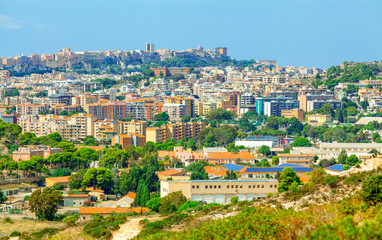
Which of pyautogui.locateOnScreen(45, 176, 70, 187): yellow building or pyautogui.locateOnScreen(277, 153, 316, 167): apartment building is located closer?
pyautogui.locateOnScreen(45, 176, 70, 187): yellow building

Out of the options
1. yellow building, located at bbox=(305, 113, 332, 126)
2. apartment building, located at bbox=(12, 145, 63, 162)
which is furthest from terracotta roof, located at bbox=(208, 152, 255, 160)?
yellow building, located at bbox=(305, 113, 332, 126)

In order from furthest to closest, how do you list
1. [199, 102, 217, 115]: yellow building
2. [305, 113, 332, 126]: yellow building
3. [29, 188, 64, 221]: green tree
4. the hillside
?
1. the hillside
2. [199, 102, 217, 115]: yellow building
3. [305, 113, 332, 126]: yellow building
4. [29, 188, 64, 221]: green tree

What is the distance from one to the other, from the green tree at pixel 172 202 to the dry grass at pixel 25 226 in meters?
Answer: 2.89

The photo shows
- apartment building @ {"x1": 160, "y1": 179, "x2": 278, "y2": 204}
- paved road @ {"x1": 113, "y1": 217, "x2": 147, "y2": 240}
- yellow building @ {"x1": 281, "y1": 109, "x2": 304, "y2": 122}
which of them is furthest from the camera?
yellow building @ {"x1": 281, "y1": 109, "x2": 304, "y2": 122}

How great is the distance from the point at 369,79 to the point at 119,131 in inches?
1086

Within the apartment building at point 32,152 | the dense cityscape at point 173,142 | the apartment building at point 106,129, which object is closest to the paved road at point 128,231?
the dense cityscape at point 173,142

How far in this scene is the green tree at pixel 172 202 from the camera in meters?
18.5

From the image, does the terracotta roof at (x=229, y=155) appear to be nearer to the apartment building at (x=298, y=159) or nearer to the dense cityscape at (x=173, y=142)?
the dense cityscape at (x=173, y=142)

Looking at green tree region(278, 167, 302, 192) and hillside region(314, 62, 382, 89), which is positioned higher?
hillside region(314, 62, 382, 89)

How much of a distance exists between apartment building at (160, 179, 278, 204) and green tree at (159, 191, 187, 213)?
784mm

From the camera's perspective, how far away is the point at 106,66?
3804 inches

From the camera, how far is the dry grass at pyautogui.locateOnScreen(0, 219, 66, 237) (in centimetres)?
1633

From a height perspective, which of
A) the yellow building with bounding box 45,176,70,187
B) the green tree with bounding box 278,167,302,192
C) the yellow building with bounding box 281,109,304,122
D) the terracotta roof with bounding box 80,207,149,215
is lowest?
the yellow building with bounding box 45,176,70,187

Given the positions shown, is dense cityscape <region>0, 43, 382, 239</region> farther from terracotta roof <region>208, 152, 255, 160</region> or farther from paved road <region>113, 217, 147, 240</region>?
paved road <region>113, 217, 147, 240</region>
